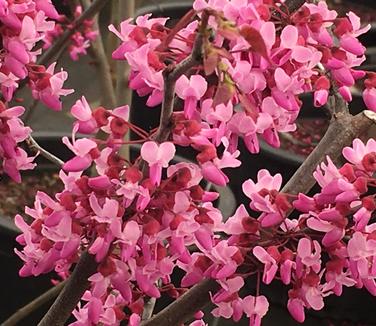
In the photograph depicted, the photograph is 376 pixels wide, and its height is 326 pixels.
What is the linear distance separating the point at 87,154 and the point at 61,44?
928mm

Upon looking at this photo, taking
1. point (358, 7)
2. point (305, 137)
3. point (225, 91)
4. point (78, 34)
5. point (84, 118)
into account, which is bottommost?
point (358, 7)

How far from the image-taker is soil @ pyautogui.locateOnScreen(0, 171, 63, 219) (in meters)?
1.84

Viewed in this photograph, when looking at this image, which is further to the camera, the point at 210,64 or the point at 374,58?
the point at 374,58

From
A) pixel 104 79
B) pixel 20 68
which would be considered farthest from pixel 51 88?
pixel 104 79

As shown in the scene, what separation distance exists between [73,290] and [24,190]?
1.22 meters

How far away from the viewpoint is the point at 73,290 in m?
0.74

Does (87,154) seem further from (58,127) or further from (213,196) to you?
(58,127)

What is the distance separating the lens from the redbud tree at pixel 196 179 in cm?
62

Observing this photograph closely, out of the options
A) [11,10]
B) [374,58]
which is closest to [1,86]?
[11,10]

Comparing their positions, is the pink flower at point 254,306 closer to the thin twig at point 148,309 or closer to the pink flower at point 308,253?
the pink flower at point 308,253

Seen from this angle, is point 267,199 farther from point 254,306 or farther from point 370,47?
point 370,47

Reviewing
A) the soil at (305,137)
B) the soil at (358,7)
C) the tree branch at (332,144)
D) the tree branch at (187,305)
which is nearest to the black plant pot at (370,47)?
the soil at (305,137)

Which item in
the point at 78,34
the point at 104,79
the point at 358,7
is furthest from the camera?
the point at 358,7

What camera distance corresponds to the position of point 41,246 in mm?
697
